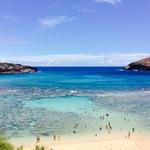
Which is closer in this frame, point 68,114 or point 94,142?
point 94,142

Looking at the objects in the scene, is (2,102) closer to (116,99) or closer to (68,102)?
(68,102)

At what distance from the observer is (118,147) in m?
42.2

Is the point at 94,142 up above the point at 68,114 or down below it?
below

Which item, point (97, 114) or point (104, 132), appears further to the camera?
point (97, 114)

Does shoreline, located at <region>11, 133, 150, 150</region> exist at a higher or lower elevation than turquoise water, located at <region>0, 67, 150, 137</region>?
lower

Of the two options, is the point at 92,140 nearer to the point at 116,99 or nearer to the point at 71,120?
the point at 71,120

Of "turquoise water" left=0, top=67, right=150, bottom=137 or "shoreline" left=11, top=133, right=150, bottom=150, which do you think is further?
"turquoise water" left=0, top=67, right=150, bottom=137

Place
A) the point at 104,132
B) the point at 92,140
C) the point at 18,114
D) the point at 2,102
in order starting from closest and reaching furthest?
the point at 92,140, the point at 104,132, the point at 18,114, the point at 2,102

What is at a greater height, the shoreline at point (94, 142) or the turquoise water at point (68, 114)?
the turquoise water at point (68, 114)

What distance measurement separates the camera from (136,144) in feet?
143

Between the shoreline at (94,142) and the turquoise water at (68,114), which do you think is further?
the turquoise water at (68,114)

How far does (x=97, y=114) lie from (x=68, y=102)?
54.2ft

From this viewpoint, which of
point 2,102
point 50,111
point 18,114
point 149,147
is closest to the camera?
point 149,147

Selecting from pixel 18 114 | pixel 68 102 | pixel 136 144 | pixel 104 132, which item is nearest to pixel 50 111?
pixel 18 114
